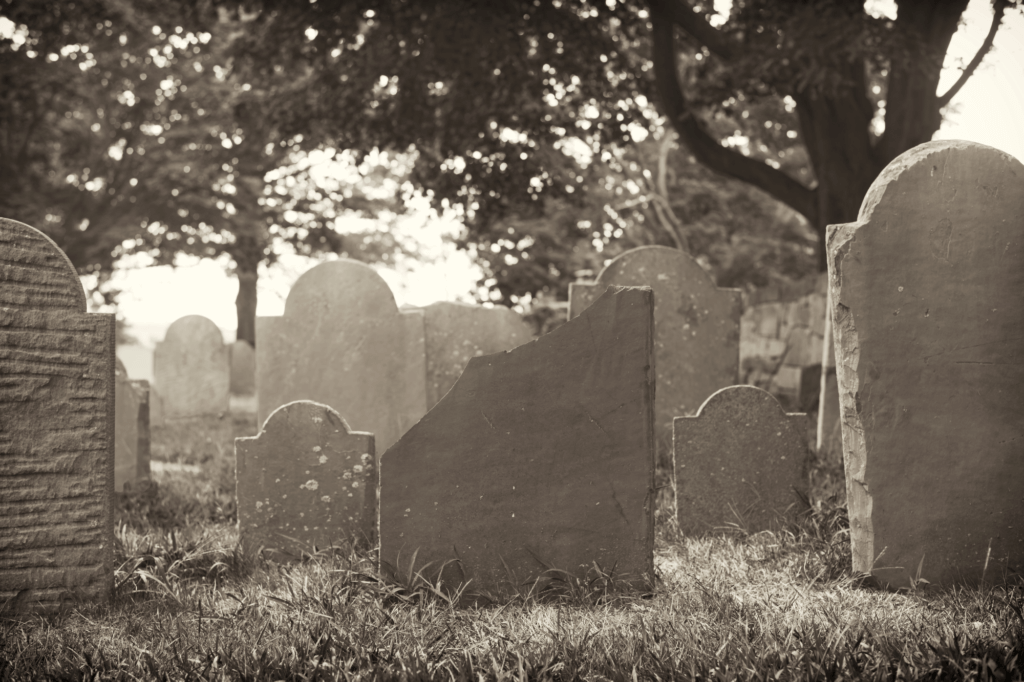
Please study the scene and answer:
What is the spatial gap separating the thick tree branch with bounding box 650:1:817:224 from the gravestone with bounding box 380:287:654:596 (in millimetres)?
6351

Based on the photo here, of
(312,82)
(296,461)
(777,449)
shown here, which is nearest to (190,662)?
(296,461)

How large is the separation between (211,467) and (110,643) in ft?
12.1

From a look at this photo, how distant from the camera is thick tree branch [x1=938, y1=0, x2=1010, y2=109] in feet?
25.4

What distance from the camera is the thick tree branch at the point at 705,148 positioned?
9031mm

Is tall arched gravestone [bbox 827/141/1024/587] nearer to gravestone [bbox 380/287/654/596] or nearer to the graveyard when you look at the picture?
the graveyard

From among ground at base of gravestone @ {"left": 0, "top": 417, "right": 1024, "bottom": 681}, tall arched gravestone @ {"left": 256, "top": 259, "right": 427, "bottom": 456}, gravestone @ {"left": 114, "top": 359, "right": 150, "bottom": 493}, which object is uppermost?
tall arched gravestone @ {"left": 256, "top": 259, "right": 427, "bottom": 456}

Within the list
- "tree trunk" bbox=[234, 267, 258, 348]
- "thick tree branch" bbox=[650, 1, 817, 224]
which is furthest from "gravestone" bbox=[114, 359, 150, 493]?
"tree trunk" bbox=[234, 267, 258, 348]

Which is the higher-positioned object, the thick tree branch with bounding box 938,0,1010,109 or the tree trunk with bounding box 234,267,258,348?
the thick tree branch with bounding box 938,0,1010,109

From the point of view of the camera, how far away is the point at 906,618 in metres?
2.92

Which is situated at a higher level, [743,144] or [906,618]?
[743,144]

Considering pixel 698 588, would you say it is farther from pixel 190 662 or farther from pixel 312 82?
pixel 312 82

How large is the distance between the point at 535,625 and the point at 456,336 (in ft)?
12.8

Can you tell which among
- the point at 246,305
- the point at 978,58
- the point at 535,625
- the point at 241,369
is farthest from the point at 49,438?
the point at 246,305

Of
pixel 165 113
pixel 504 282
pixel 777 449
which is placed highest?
pixel 165 113
